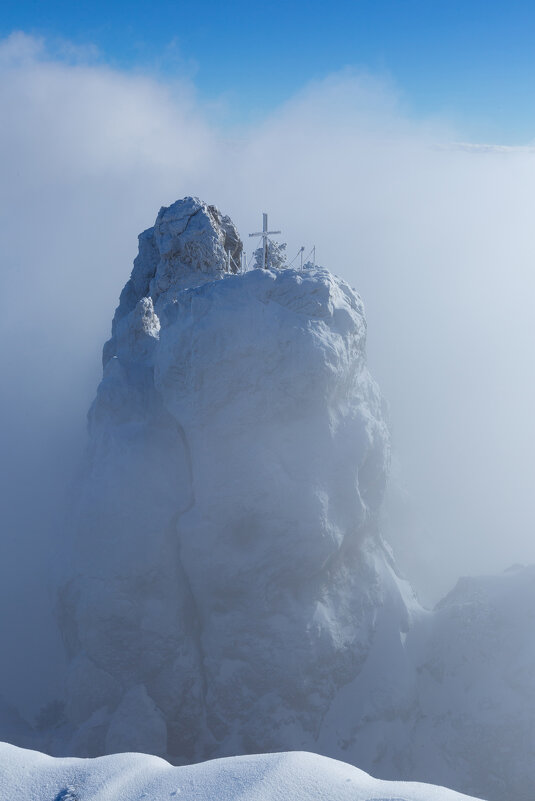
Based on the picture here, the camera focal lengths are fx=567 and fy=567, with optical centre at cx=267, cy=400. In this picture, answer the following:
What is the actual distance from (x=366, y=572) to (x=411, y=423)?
132 feet

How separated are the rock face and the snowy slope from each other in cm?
809

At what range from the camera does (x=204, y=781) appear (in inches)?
204

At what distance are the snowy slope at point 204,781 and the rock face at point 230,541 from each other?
8090 millimetres

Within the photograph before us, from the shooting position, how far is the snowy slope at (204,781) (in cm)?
489

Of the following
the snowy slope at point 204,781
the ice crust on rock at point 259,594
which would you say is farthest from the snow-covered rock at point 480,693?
the snowy slope at point 204,781

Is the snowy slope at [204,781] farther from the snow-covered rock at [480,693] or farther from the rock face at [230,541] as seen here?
the snow-covered rock at [480,693]

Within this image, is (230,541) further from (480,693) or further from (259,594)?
(480,693)

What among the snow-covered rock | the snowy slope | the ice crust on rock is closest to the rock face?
the ice crust on rock

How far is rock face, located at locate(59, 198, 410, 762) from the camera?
13492 millimetres

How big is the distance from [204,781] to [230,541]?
8.54 meters

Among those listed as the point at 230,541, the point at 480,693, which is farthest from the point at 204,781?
the point at 480,693

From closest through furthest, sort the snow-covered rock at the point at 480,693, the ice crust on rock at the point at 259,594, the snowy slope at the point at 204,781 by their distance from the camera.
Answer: the snowy slope at the point at 204,781 → the snow-covered rock at the point at 480,693 → the ice crust on rock at the point at 259,594

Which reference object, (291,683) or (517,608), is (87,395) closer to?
(291,683)

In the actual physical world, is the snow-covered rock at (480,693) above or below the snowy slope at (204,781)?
below
